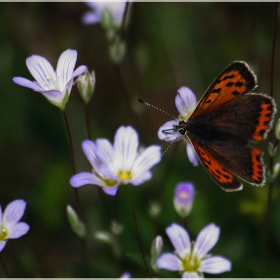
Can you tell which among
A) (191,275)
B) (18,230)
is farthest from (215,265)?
(18,230)

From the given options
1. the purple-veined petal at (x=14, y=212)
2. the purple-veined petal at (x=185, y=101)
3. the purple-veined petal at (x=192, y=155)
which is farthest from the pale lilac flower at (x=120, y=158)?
the purple-veined petal at (x=14, y=212)

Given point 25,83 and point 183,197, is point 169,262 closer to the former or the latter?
point 183,197

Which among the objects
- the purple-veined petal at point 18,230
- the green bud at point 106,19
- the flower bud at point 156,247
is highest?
the green bud at point 106,19

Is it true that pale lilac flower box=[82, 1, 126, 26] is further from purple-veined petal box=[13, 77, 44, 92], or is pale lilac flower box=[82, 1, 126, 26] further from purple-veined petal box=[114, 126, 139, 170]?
purple-veined petal box=[13, 77, 44, 92]

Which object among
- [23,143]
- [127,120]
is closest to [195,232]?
[127,120]

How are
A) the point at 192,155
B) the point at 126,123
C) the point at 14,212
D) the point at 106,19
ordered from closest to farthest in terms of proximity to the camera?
the point at 14,212 < the point at 192,155 < the point at 106,19 < the point at 126,123

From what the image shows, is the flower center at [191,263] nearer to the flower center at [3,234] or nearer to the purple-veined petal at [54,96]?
the flower center at [3,234]

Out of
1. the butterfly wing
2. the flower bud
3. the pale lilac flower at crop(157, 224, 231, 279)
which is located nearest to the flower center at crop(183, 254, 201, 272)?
the pale lilac flower at crop(157, 224, 231, 279)
